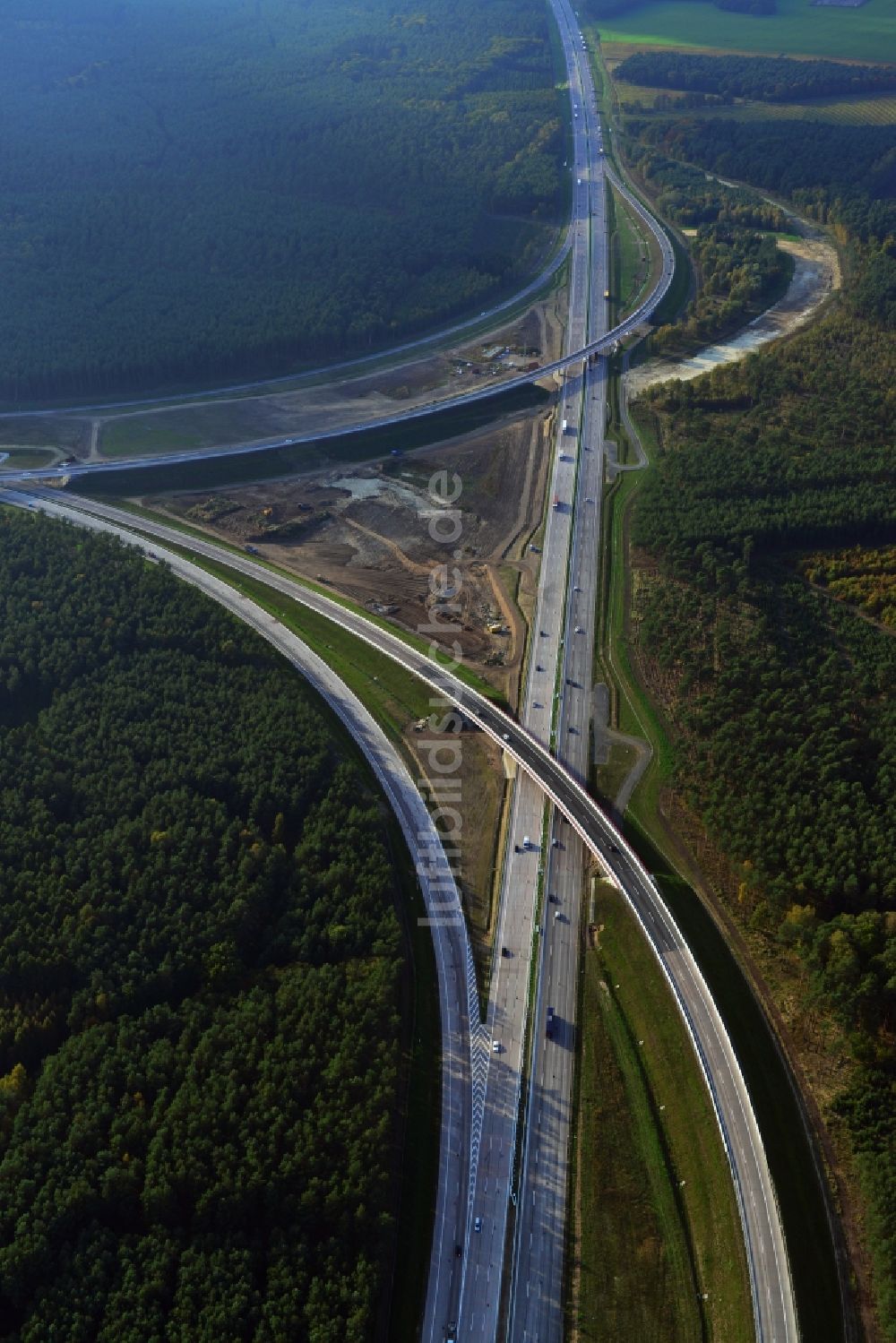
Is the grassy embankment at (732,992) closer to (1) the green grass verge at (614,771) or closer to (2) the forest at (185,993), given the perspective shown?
(1) the green grass verge at (614,771)

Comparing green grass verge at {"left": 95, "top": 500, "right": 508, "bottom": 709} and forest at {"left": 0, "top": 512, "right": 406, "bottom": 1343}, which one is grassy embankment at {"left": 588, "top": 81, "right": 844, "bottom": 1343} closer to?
green grass verge at {"left": 95, "top": 500, "right": 508, "bottom": 709}

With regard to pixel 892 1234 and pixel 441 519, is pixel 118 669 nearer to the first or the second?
pixel 441 519

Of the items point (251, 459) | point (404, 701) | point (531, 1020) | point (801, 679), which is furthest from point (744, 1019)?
point (251, 459)

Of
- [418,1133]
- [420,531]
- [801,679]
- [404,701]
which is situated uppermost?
[420,531]

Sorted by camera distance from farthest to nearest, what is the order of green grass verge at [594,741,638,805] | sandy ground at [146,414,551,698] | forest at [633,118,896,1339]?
sandy ground at [146,414,551,698], green grass verge at [594,741,638,805], forest at [633,118,896,1339]

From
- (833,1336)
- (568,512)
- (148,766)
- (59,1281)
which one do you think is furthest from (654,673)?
(59,1281)

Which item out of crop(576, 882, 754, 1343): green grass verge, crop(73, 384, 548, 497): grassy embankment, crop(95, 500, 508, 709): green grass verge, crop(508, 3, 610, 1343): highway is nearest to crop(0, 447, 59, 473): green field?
crop(73, 384, 548, 497): grassy embankment

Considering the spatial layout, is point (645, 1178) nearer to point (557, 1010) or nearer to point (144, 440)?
point (557, 1010)
